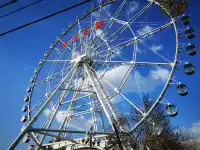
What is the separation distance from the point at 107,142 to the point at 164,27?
29.6 ft

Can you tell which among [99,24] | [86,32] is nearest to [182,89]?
[99,24]

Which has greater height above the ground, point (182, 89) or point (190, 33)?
point (190, 33)

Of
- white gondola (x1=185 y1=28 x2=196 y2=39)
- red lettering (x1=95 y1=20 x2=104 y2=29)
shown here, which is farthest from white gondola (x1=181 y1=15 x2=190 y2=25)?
red lettering (x1=95 y1=20 x2=104 y2=29)

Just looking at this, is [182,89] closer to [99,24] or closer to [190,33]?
[190,33]

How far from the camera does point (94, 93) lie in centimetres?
1917

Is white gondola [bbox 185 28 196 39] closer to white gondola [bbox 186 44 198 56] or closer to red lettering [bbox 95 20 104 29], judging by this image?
white gondola [bbox 186 44 198 56]

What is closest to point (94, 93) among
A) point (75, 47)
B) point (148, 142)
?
point (75, 47)

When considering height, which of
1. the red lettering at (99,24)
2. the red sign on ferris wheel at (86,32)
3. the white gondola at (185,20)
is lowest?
the white gondola at (185,20)

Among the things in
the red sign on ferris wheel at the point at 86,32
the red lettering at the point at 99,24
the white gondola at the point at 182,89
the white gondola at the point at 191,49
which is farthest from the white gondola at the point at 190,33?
the red sign on ferris wheel at the point at 86,32

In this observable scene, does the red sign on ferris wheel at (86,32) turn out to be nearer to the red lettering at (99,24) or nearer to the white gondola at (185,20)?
the red lettering at (99,24)

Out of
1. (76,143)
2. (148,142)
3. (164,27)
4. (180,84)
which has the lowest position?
(76,143)

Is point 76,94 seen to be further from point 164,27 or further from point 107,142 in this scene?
point 164,27

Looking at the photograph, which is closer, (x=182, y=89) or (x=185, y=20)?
(x=182, y=89)

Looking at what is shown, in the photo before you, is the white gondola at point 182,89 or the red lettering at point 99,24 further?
the red lettering at point 99,24
